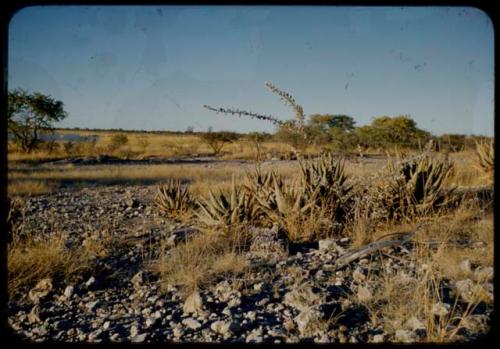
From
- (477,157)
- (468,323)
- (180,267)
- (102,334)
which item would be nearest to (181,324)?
(102,334)

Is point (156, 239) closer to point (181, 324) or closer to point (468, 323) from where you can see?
point (181, 324)

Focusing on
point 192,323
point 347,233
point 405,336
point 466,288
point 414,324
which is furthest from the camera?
point 347,233

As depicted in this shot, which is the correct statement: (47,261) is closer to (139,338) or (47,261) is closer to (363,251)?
(139,338)

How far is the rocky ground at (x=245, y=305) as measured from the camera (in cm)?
257

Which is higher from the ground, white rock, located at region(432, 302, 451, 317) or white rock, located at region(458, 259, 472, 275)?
white rock, located at region(458, 259, 472, 275)

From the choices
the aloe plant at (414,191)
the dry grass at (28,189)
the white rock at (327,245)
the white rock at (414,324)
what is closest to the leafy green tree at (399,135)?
the aloe plant at (414,191)

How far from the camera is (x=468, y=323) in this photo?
2482mm

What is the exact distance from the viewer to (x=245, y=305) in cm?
305

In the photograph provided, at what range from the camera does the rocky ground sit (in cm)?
257

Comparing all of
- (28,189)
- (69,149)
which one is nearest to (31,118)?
(69,149)

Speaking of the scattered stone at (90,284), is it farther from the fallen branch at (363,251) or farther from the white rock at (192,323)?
the fallen branch at (363,251)

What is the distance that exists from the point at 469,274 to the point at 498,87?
163 centimetres

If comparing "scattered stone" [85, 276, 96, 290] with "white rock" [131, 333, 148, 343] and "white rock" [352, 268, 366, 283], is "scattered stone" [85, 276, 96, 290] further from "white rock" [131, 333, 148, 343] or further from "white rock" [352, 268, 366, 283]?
"white rock" [352, 268, 366, 283]

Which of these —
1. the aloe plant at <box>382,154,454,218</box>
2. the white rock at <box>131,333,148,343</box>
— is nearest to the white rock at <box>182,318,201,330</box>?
the white rock at <box>131,333,148,343</box>
